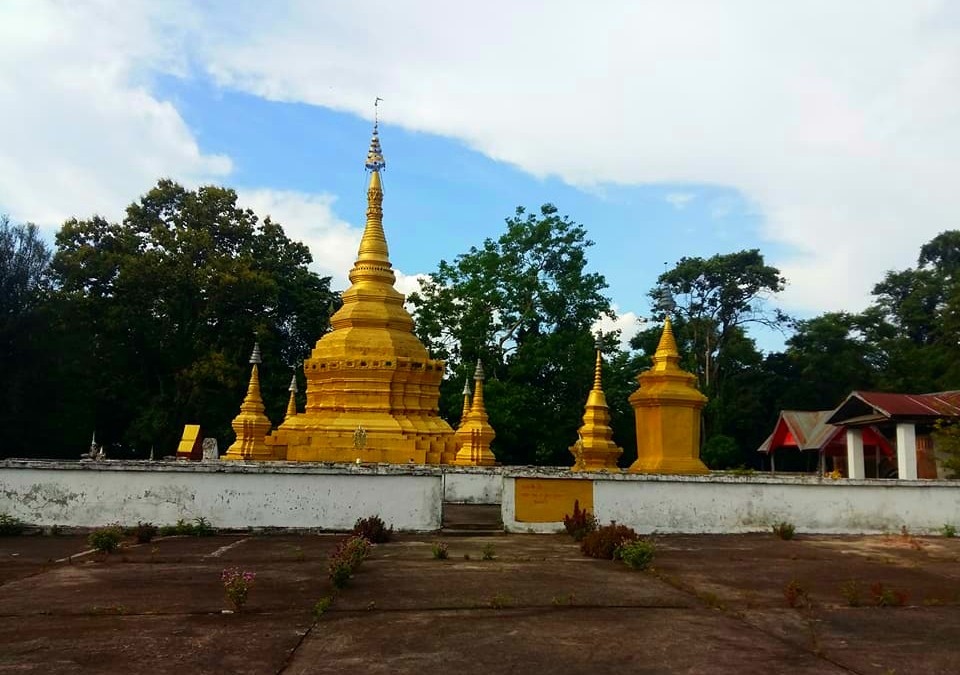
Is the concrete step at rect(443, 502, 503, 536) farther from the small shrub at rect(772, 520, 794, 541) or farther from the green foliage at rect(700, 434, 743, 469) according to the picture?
the green foliage at rect(700, 434, 743, 469)

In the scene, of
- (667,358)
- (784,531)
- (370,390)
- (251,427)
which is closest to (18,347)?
(251,427)

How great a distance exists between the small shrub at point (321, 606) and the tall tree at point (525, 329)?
23.9 meters

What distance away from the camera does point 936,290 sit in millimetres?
47281

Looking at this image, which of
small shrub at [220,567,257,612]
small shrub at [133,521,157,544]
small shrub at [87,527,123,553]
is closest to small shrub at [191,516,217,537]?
small shrub at [133,521,157,544]

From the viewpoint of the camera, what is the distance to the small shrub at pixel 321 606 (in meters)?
7.14

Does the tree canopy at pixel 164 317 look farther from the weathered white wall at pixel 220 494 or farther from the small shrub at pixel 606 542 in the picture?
the small shrub at pixel 606 542

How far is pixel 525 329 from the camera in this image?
35625 mm

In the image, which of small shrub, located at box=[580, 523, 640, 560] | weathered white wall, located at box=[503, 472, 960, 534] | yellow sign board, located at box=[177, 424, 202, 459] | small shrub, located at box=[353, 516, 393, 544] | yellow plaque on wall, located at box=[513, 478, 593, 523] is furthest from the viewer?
yellow sign board, located at box=[177, 424, 202, 459]

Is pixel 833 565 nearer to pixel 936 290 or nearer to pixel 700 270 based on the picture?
pixel 700 270

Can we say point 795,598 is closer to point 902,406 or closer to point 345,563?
point 345,563

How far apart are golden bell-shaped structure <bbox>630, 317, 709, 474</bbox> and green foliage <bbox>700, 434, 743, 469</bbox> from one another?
62.6 feet

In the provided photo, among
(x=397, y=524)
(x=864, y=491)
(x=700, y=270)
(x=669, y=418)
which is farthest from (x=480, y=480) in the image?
(x=700, y=270)

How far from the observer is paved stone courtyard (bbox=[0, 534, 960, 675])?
5703 millimetres

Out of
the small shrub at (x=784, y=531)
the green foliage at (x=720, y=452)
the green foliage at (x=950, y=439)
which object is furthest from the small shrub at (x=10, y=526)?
the green foliage at (x=720, y=452)
